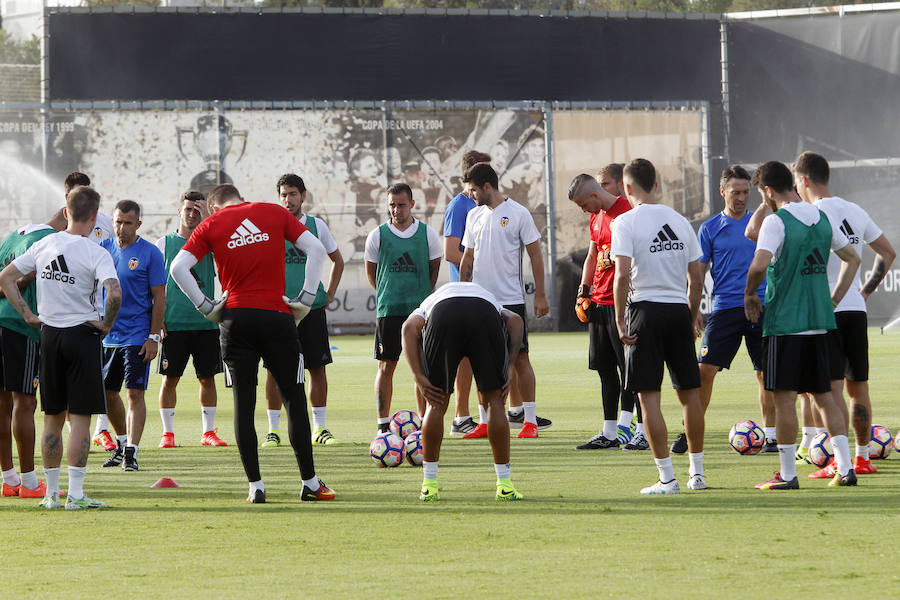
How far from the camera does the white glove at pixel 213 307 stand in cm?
833

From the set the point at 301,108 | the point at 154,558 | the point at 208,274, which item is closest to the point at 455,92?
the point at 301,108

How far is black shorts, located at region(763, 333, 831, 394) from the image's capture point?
844 centimetres

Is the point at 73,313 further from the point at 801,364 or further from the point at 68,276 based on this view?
the point at 801,364

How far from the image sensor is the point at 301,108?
33.9 meters

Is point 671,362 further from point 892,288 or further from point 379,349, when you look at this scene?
point 892,288

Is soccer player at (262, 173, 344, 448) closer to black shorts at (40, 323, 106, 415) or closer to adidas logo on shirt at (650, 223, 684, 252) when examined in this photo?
black shorts at (40, 323, 106, 415)

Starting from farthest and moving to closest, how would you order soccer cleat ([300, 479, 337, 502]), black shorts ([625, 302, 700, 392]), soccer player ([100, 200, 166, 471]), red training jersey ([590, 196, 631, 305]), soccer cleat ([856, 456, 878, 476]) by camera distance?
red training jersey ([590, 196, 631, 305]) → soccer player ([100, 200, 166, 471]) → soccer cleat ([856, 456, 878, 476]) → soccer cleat ([300, 479, 337, 502]) → black shorts ([625, 302, 700, 392])

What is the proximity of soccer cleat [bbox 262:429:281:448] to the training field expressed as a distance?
868 millimetres

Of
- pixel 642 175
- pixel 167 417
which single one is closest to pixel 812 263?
pixel 642 175

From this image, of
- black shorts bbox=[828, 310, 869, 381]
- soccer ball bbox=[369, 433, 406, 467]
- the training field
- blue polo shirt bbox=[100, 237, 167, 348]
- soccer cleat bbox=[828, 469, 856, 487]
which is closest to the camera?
the training field

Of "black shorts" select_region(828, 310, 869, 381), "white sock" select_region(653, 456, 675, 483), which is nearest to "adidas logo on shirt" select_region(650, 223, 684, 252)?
"white sock" select_region(653, 456, 675, 483)

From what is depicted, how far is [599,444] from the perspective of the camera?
1117 cm

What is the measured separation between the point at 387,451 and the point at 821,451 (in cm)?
320

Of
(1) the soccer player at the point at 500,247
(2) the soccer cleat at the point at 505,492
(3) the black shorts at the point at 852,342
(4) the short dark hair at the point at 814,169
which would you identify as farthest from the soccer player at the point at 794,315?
(1) the soccer player at the point at 500,247
